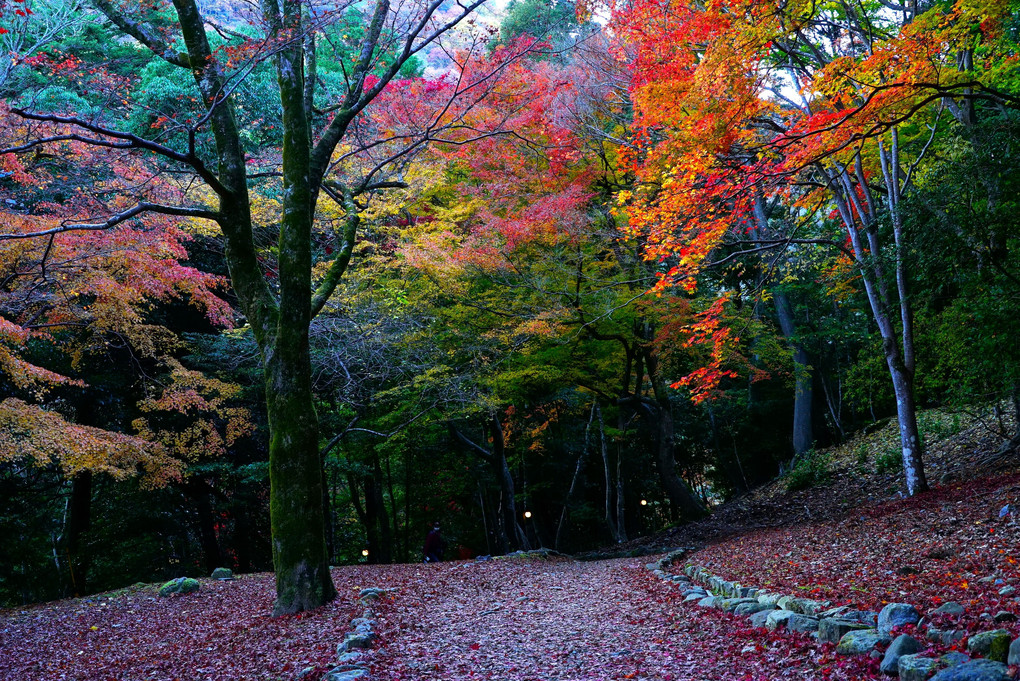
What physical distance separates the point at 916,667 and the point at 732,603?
7.30 feet

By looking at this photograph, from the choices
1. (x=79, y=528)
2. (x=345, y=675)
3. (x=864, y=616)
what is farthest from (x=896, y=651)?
(x=79, y=528)

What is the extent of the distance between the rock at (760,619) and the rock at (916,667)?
1459 millimetres

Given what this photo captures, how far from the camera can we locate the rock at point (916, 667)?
9.66ft

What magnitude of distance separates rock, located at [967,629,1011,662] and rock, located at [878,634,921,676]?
0.24 m

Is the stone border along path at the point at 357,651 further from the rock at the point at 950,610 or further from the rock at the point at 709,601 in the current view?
the rock at the point at 950,610

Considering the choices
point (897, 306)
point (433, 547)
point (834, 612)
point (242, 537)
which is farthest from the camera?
point (242, 537)

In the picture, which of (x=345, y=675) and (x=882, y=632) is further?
(x=345, y=675)

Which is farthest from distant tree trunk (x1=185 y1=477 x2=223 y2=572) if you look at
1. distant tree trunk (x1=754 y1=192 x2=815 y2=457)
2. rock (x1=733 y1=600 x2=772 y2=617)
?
distant tree trunk (x1=754 y1=192 x2=815 y2=457)

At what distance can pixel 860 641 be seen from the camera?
11.5ft

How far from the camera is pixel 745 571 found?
6.49 metres

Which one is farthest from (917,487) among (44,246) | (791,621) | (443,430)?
(44,246)

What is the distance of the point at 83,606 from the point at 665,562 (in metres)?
8.26

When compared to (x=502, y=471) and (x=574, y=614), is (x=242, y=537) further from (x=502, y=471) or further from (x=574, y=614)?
(x=574, y=614)

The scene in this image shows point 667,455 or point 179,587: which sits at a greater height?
point 667,455
